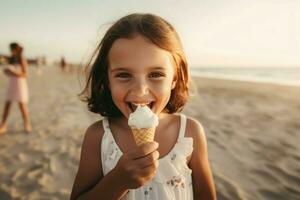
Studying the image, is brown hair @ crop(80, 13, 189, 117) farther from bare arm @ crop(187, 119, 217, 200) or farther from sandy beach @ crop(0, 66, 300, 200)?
sandy beach @ crop(0, 66, 300, 200)

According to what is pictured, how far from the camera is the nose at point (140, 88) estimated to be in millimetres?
1872

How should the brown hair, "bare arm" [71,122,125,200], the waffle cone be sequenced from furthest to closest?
"bare arm" [71,122,125,200], the brown hair, the waffle cone

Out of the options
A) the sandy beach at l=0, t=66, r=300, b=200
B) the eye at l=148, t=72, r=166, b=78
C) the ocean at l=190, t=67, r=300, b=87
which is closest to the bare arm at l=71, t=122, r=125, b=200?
the eye at l=148, t=72, r=166, b=78

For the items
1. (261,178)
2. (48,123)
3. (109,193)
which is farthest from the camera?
(48,123)

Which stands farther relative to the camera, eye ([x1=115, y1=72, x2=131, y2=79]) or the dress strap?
the dress strap

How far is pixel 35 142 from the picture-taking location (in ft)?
21.0

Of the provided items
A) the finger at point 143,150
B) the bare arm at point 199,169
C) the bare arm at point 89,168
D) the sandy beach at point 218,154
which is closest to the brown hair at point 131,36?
the bare arm at point 89,168

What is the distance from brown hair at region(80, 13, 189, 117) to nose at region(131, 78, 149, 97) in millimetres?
266

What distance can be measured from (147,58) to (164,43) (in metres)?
0.19

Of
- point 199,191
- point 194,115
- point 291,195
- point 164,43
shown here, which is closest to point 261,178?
point 291,195

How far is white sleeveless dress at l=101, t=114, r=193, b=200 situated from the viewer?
6.79 ft

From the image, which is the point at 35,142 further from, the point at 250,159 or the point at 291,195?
the point at 291,195

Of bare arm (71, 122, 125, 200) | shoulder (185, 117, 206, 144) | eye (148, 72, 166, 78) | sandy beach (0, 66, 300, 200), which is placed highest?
eye (148, 72, 166, 78)

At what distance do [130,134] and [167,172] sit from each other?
392 millimetres
